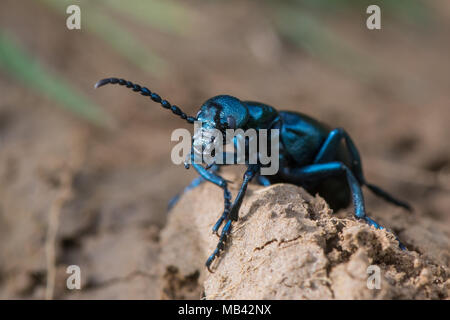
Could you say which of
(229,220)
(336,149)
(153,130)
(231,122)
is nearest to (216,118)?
(231,122)

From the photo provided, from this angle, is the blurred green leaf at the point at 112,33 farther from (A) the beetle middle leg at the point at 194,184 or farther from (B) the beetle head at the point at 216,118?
(B) the beetle head at the point at 216,118

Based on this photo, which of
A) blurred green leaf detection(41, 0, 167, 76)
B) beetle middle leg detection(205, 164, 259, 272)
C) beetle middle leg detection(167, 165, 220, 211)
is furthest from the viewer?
blurred green leaf detection(41, 0, 167, 76)

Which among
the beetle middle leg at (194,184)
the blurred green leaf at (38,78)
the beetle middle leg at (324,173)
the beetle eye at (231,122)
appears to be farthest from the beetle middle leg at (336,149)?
the blurred green leaf at (38,78)

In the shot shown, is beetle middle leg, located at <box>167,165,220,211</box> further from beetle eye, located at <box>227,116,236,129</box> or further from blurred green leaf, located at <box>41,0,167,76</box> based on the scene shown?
blurred green leaf, located at <box>41,0,167,76</box>

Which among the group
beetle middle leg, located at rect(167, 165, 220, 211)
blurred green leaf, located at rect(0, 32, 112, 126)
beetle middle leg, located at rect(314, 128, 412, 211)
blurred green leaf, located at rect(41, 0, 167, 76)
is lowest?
beetle middle leg, located at rect(167, 165, 220, 211)

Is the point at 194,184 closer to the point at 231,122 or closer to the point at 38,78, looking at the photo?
the point at 231,122

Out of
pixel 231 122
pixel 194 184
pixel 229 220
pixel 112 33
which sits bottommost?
pixel 229 220

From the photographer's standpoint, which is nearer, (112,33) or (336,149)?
(336,149)

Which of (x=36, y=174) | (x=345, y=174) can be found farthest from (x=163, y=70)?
(x=345, y=174)

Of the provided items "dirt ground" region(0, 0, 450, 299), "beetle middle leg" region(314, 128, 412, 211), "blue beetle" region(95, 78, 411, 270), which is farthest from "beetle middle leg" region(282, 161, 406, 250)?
"dirt ground" region(0, 0, 450, 299)

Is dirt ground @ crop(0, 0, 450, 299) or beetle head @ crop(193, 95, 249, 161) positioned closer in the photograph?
beetle head @ crop(193, 95, 249, 161)
